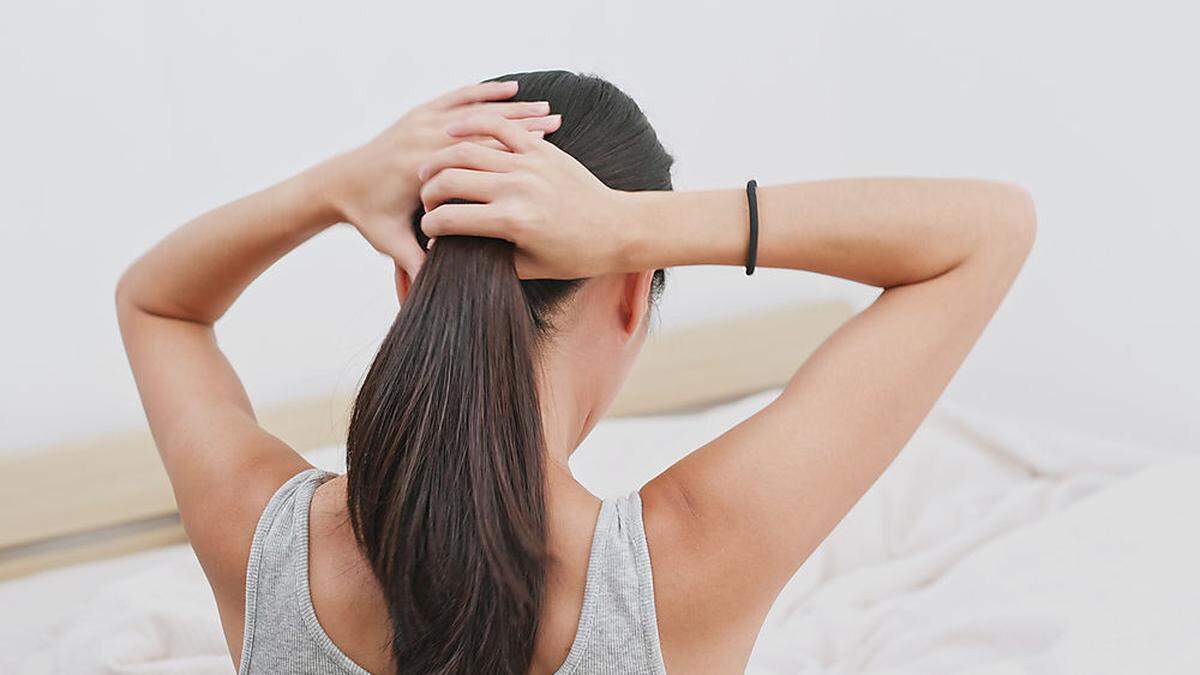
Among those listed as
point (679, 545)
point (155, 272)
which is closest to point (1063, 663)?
point (679, 545)

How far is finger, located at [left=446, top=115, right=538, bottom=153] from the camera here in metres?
0.79

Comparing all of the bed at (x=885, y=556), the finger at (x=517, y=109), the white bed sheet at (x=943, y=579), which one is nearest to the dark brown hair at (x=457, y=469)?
the finger at (x=517, y=109)

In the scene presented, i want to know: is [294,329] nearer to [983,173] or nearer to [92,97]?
[92,97]

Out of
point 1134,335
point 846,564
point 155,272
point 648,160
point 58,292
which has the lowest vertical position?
point 846,564

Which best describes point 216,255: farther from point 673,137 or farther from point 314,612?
point 673,137

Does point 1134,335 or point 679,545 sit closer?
point 679,545

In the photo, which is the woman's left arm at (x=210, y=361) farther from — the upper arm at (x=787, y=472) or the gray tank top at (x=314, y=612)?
the upper arm at (x=787, y=472)

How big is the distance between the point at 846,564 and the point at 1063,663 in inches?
18.1

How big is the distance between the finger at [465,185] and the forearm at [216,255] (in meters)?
0.24

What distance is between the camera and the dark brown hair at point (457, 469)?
0.77 metres

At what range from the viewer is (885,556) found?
188 cm

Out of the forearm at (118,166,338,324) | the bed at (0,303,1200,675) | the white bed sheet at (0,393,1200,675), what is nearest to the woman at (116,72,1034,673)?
the forearm at (118,166,338,324)

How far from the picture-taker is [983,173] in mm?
2455

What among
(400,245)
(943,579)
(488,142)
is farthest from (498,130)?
(943,579)
